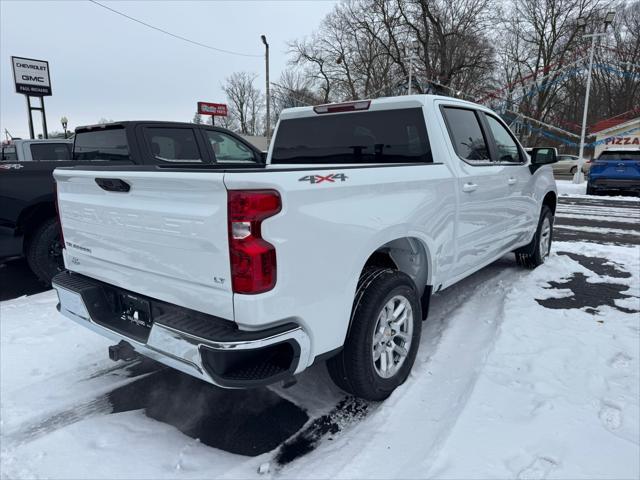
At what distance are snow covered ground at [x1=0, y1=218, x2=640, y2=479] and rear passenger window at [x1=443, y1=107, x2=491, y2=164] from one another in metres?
1.50

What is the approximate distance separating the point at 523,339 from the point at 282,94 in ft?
142

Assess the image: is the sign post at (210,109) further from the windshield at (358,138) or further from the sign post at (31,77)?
the windshield at (358,138)

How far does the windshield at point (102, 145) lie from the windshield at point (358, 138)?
2.49 m

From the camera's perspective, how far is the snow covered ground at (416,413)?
228cm

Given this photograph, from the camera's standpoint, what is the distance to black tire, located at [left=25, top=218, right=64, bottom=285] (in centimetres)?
523

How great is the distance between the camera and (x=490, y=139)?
430 centimetres

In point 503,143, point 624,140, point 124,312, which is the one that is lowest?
point 124,312

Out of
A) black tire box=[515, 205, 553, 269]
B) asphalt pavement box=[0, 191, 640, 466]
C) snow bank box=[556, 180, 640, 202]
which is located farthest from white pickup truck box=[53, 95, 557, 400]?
snow bank box=[556, 180, 640, 202]

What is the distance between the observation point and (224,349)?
6.47 feet

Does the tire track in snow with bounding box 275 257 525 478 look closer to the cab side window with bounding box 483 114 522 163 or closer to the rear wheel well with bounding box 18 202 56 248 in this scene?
the cab side window with bounding box 483 114 522 163

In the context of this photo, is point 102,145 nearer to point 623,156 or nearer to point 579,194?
point 623,156

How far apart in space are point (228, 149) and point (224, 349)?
4.91 metres

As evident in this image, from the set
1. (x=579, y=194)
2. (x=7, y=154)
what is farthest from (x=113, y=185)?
(x=579, y=194)

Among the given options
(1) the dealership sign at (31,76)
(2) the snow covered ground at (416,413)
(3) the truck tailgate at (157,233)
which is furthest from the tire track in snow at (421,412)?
(1) the dealership sign at (31,76)
